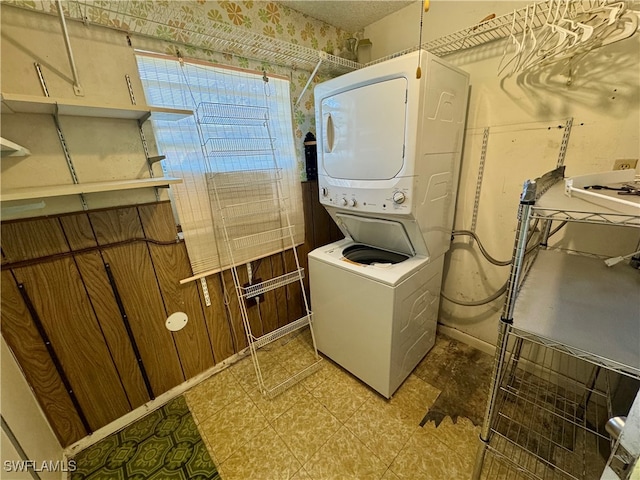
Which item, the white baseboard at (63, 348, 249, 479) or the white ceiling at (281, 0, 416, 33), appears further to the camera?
the white ceiling at (281, 0, 416, 33)

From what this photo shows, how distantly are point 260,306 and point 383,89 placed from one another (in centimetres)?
174

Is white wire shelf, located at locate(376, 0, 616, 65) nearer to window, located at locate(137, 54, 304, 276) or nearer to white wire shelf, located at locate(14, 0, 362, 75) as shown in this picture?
white wire shelf, located at locate(14, 0, 362, 75)

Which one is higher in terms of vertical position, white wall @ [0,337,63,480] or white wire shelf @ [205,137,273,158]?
white wire shelf @ [205,137,273,158]

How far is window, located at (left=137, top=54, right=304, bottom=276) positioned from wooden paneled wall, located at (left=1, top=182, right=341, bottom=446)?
160 millimetres

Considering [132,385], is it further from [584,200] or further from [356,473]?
[584,200]

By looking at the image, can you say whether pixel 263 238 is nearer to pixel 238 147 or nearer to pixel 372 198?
pixel 238 147

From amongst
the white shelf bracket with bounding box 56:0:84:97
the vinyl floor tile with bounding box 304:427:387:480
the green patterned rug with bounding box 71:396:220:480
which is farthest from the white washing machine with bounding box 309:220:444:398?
the white shelf bracket with bounding box 56:0:84:97

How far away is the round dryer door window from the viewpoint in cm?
175

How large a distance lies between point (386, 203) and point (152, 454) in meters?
1.89

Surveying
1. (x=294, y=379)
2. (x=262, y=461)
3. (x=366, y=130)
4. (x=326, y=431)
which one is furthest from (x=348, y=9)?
(x=262, y=461)

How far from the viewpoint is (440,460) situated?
1323 millimetres

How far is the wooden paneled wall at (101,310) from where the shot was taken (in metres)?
1.20

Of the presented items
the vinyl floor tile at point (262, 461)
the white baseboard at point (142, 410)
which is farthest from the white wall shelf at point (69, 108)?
the vinyl floor tile at point (262, 461)

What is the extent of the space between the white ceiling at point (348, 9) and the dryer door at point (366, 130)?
80 cm
